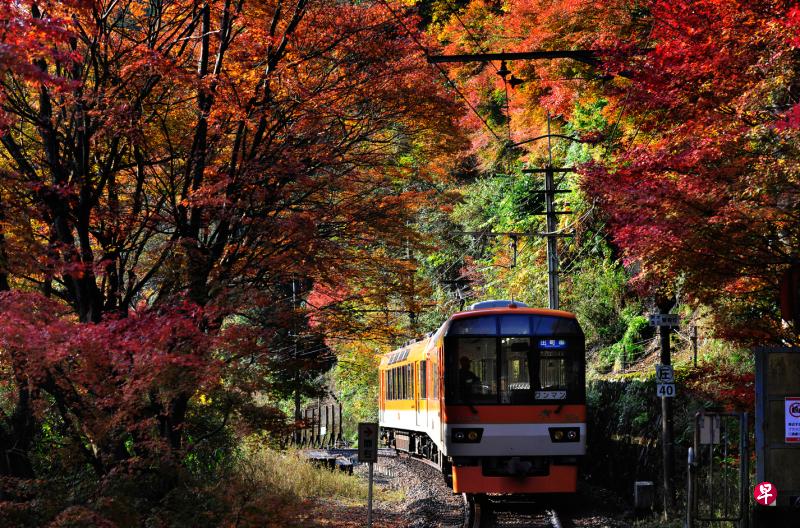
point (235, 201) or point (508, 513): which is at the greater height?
point (235, 201)

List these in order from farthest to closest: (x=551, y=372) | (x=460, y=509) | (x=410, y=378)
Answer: (x=410, y=378) → (x=460, y=509) → (x=551, y=372)

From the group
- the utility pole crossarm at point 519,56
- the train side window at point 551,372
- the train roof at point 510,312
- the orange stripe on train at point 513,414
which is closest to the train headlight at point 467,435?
the orange stripe on train at point 513,414

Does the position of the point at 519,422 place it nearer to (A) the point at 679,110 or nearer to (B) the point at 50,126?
(A) the point at 679,110

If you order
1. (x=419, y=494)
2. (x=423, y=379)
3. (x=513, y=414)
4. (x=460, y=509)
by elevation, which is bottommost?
(x=419, y=494)

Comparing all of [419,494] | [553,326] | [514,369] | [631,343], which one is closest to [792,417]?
[553,326]

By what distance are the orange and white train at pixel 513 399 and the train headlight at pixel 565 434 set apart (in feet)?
0.05

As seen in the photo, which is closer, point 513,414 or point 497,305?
point 513,414

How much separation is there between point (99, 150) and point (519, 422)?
22.5 ft

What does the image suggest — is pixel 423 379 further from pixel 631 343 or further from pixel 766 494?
pixel 766 494

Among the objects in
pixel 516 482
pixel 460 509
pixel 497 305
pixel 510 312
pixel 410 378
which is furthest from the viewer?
pixel 410 378

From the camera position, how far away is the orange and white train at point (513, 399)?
44.0 feet

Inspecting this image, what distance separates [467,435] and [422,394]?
4540 millimetres

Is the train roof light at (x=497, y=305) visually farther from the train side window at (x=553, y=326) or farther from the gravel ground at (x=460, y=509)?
the gravel ground at (x=460, y=509)

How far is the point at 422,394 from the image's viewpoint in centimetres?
1798
